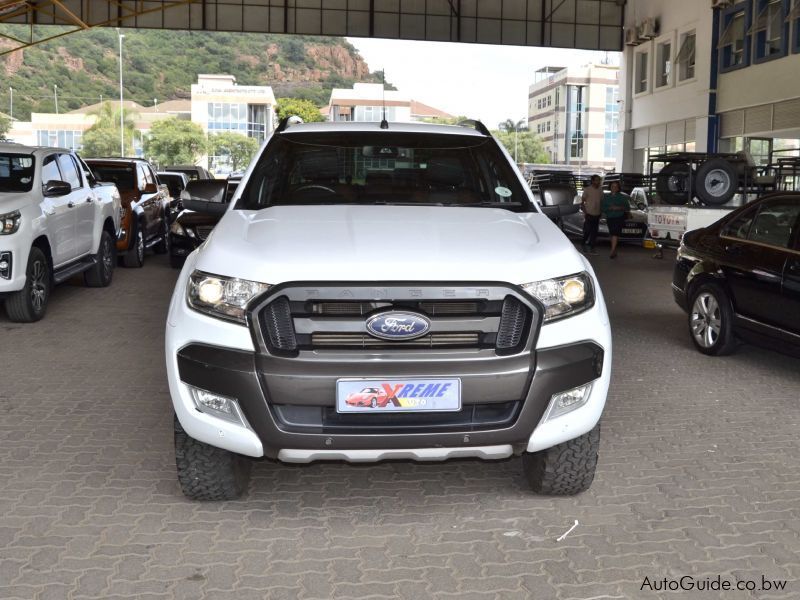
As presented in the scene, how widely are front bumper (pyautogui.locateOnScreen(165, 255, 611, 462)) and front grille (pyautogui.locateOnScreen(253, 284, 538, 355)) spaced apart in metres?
0.07

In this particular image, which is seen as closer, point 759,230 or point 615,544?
point 615,544

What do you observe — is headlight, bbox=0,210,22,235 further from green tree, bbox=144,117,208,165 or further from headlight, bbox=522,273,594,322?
green tree, bbox=144,117,208,165

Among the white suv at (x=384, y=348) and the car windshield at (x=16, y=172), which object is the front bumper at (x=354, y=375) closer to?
the white suv at (x=384, y=348)

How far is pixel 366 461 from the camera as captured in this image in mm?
3771

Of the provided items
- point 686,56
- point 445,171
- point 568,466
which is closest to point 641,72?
point 686,56

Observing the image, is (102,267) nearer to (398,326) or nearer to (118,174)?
(118,174)

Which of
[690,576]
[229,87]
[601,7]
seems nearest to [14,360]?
[690,576]

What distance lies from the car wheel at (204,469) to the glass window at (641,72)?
29946mm

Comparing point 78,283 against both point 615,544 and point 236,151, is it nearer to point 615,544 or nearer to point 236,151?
point 615,544

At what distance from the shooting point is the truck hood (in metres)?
3.67

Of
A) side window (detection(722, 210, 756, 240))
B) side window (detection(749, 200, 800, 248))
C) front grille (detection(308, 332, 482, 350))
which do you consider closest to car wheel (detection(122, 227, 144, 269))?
side window (detection(722, 210, 756, 240))

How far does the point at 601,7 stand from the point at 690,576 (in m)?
29.3

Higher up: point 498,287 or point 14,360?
point 498,287

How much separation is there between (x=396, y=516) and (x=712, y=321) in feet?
15.6
